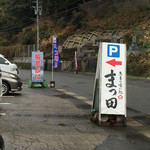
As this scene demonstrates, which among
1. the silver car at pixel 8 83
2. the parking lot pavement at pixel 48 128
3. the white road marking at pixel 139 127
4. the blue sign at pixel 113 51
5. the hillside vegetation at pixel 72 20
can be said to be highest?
the hillside vegetation at pixel 72 20

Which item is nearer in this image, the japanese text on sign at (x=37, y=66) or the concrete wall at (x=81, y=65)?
the japanese text on sign at (x=37, y=66)

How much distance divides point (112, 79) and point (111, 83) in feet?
0.34

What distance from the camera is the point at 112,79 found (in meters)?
7.00

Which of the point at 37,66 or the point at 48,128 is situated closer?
the point at 48,128

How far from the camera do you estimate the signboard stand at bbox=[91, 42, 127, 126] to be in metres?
6.95

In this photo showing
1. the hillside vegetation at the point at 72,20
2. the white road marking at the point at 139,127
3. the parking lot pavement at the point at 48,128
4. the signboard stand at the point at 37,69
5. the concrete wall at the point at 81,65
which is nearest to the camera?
the parking lot pavement at the point at 48,128

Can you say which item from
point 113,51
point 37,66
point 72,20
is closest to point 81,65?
point 72,20

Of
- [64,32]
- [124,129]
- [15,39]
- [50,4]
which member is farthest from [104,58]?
[15,39]

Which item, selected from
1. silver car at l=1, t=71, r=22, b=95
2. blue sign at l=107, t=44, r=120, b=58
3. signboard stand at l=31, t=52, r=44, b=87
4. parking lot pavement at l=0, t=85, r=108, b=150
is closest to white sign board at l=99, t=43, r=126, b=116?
blue sign at l=107, t=44, r=120, b=58

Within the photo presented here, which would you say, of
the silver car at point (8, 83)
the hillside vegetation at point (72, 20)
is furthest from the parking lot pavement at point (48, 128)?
the hillside vegetation at point (72, 20)

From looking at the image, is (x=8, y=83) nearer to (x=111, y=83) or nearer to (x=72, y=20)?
(x=111, y=83)

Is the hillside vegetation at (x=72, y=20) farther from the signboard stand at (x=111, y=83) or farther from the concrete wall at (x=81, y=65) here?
the signboard stand at (x=111, y=83)

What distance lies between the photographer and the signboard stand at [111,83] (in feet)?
22.8

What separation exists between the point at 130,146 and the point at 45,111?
13.3 ft
